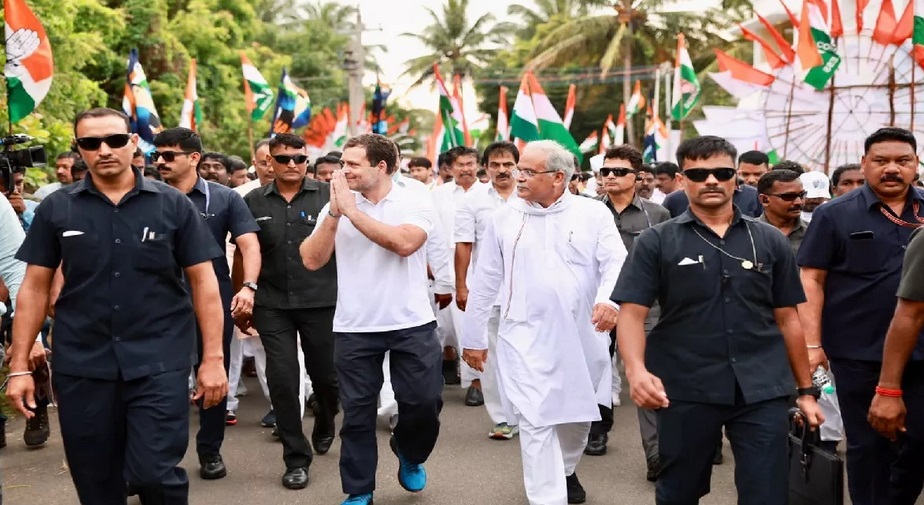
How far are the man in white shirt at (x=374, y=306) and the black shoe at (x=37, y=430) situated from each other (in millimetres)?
2889

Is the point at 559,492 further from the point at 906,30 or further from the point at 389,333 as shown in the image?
the point at 906,30

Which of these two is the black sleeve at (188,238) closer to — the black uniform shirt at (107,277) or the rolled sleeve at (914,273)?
the black uniform shirt at (107,277)

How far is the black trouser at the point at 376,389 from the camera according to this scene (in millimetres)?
5766

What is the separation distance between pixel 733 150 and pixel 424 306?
6.98 feet

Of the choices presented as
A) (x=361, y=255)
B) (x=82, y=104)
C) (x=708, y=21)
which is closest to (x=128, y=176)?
(x=361, y=255)

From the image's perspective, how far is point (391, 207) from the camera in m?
5.97

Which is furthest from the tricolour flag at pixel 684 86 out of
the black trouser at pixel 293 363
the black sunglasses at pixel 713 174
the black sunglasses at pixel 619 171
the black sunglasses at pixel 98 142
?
the black sunglasses at pixel 98 142

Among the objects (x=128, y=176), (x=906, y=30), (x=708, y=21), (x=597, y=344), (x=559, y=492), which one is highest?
(x=708, y=21)

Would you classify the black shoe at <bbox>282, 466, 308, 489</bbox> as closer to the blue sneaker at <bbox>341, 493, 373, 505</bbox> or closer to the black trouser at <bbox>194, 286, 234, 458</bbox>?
the black trouser at <bbox>194, 286, 234, 458</bbox>

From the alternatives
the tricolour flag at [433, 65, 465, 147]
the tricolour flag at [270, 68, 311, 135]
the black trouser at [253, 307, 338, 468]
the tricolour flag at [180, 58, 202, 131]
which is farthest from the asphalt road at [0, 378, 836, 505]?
the tricolour flag at [433, 65, 465, 147]

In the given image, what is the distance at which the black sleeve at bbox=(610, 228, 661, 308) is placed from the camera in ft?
14.3

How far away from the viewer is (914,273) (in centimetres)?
425

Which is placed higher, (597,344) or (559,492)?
(597,344)

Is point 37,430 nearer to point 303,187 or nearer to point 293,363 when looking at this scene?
point 293,363
